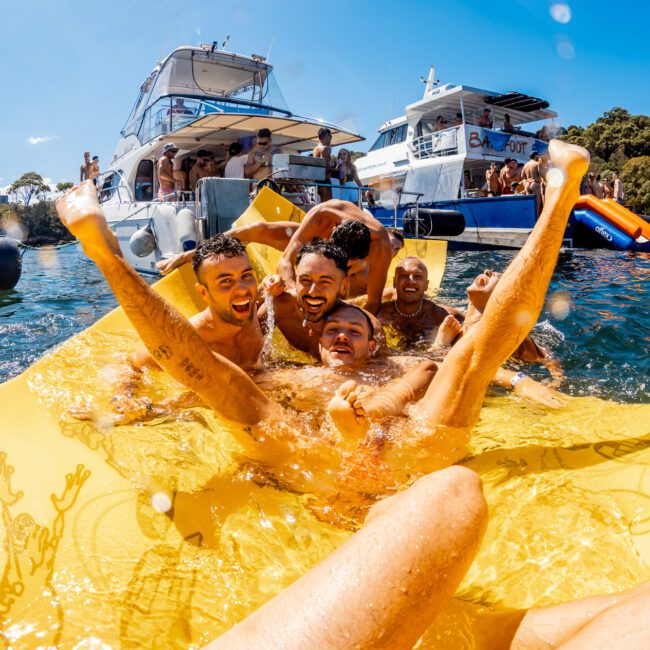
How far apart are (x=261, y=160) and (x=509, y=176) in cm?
747

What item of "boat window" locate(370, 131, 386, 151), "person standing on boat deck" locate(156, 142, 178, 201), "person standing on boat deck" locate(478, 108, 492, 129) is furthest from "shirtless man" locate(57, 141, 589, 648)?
"boat window" locate(370, 131, 386, 151)

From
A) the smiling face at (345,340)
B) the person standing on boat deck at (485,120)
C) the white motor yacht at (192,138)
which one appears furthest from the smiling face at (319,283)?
the person standing on boat deck at (485,120)

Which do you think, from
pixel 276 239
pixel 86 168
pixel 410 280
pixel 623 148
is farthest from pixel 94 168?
pixel 623 148

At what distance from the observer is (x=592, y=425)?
2.34 metres

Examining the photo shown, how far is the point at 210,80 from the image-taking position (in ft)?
40.2

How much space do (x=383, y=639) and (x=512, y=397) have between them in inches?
101

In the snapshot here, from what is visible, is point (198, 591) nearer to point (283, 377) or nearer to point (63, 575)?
point (63, 575)

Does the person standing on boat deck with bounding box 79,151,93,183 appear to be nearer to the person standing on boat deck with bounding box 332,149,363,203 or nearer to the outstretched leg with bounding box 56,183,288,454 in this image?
the person standing on boat deck with bounding box 332,149,363,203

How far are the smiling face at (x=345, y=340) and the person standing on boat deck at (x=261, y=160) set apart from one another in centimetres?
630

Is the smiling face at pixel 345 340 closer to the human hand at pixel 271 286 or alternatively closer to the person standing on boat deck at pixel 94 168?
the human hand at pixel 271 286

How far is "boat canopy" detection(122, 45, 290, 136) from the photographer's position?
450 inches

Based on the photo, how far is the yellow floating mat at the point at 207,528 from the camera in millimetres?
1458

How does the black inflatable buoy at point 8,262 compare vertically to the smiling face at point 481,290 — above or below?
above

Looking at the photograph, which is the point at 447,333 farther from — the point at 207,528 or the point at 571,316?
the point at 571,316
